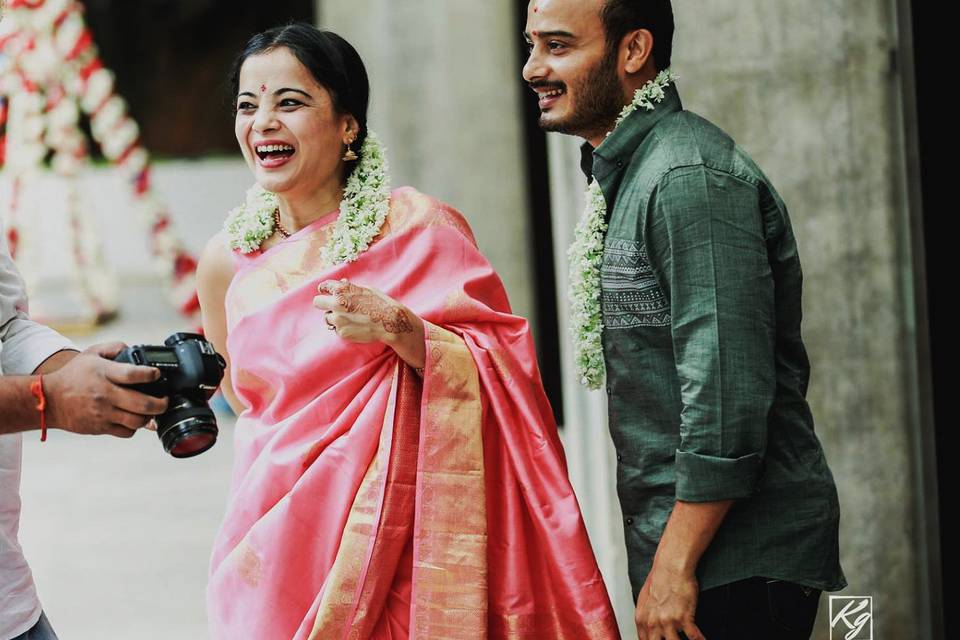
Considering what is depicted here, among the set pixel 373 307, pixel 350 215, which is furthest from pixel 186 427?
pixel 350 215

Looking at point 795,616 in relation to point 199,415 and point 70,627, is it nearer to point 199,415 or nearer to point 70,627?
point 199,415

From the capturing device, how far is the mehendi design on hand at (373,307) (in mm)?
2207

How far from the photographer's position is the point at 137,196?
9.31m

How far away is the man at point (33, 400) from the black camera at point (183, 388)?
26 mm

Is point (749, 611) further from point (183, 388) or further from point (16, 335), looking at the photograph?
point (16, 335)

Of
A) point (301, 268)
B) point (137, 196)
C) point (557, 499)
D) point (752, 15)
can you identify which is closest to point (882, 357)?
point (752, 15)

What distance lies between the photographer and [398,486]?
229 cm

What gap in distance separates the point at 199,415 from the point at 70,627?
278cm

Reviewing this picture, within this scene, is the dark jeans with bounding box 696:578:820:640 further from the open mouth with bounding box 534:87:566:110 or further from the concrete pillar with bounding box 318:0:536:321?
the concrete pillar with bounding box 318:0:536:321

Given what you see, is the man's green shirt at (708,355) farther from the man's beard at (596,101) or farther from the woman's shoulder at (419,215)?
the woman's shoulder at (419,215)

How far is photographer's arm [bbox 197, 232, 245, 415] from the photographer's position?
8.65 feet

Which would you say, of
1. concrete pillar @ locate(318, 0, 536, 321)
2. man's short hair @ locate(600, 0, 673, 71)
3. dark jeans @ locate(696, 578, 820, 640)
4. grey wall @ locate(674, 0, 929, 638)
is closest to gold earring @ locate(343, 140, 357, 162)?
man's short hair @ locate(600, 0, 673, 71)

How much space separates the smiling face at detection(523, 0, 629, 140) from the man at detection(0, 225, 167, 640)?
33.8 inches

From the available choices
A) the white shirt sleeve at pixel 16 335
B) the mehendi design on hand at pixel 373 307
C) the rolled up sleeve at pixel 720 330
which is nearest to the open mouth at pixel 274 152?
the mehendi design on hand at pixel 373 307
